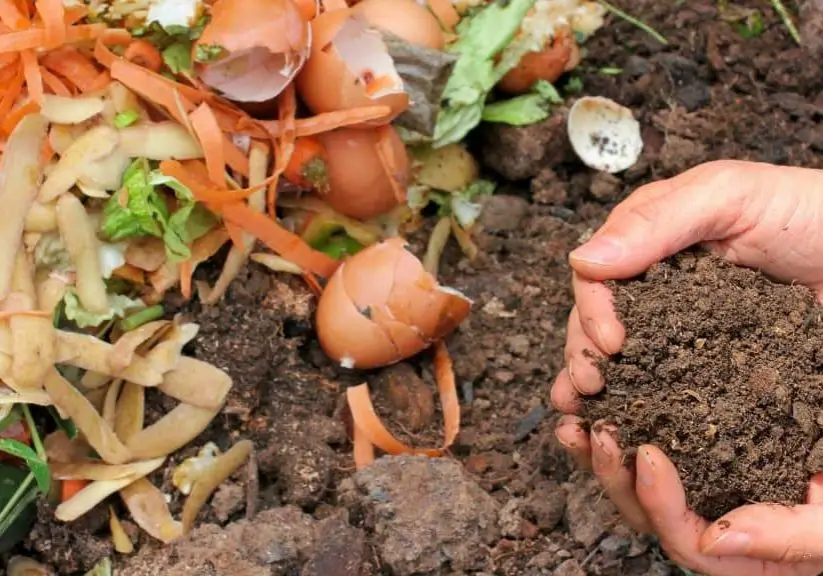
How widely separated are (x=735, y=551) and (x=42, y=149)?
121 centimetres

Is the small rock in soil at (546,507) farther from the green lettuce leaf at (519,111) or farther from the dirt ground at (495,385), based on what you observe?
the green lettuce leaf at (519,111)

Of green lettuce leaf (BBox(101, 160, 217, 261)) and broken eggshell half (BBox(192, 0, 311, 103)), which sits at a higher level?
broken eggshell half (BBox(192, 0, 311, 103))

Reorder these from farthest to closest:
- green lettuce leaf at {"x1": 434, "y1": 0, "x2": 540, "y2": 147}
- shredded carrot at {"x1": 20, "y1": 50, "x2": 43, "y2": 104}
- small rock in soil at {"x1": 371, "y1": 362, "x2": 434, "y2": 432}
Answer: green lettuce leaf at {"x1": 434, "y1": 0, "x2": 540, "y2": 147}
small rock in soil at {"x1": 371, "y1": 362, "x2": 434, "y2": 432}
shredded carrot at {"x1": 20, "y1": 50, "x2": 43, "y2": 104}

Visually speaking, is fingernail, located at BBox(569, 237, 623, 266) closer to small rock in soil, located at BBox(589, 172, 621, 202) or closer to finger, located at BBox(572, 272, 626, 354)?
finger, located at BBox(572, 272, 626, 354)

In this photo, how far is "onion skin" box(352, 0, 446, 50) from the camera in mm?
1839

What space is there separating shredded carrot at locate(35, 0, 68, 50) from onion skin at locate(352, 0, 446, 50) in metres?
0.48

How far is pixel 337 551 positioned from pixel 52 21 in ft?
3.09

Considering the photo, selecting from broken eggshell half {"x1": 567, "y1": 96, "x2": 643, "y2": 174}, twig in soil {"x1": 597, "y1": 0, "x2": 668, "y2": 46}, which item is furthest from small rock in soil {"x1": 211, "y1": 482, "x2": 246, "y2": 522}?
twig in soil {"x1": 597, "y1": 0, "x2": 668, "y2": 46}

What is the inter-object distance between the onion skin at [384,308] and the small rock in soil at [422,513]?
212 mm

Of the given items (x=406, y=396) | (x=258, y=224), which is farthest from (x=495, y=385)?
(x=258, y=224)

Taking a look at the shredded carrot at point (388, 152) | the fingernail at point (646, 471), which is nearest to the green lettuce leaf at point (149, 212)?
the shredded carrot at point (388, 152)

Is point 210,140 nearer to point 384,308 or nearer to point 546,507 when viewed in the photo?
point 384,308

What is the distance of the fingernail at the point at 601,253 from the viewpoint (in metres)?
1.41

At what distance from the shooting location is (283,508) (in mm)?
1594
